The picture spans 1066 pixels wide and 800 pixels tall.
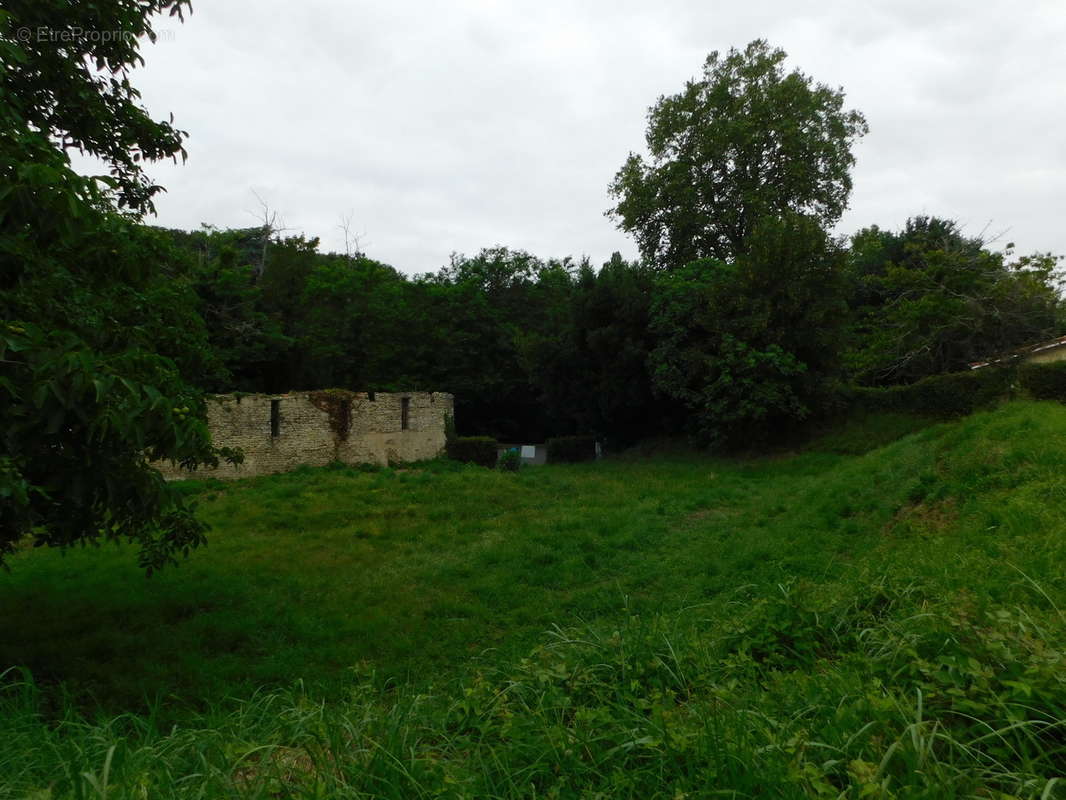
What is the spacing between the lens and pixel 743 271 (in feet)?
60.4

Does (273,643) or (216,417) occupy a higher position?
(216,417)

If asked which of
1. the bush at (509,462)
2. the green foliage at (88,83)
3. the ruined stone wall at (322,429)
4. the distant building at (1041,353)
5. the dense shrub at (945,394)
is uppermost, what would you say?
the green foliage at (88,83)

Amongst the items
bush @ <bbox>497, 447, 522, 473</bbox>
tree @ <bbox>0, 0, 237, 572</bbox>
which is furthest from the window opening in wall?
tree @ <bbox>0, 0, 237, 572</bbox>

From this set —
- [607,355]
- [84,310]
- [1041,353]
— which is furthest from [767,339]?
[84,310]

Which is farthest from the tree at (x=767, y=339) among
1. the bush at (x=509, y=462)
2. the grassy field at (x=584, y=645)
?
the grassy field at (x=584, y=645)

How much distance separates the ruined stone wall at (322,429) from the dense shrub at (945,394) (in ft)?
42.9

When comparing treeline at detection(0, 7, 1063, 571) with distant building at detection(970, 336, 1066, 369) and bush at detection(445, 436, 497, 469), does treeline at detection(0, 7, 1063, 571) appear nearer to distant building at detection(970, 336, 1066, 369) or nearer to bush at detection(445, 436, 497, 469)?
distant building at detection(970, 336, 1066, 369)

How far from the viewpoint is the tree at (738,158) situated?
22.9 meters

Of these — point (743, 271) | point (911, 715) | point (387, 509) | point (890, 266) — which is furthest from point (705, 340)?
point (911, 715)

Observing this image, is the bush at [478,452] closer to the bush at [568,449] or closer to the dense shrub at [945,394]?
the bush at [568,449]

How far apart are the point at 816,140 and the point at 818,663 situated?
2473 centimetres

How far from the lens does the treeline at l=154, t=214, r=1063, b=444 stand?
696 inches

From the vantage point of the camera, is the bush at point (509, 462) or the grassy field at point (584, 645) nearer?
the grassy field at point (584, 645)

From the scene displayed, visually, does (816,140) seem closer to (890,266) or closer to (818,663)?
(890,266)
